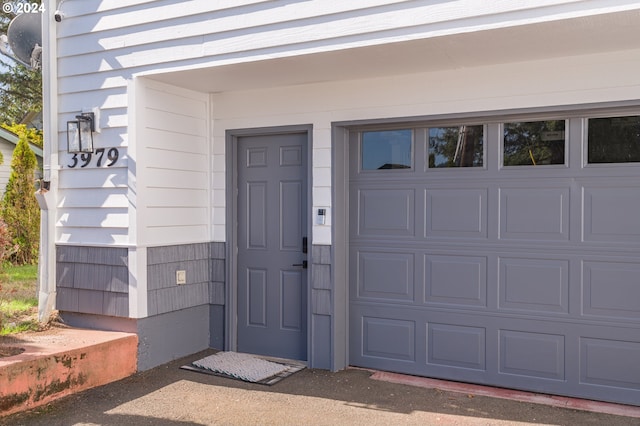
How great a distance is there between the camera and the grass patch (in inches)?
206

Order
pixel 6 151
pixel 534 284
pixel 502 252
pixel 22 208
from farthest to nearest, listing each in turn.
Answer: pixel 6 151 < pixel 22 208 < pixel 502 252 < pixel 534 284

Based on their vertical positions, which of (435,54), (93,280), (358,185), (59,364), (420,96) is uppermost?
(435,54)

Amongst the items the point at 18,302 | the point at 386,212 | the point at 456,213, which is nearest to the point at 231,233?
the point at 386,212

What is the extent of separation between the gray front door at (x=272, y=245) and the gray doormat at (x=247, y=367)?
17 centimetres

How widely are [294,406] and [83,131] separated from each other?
2.85 metres

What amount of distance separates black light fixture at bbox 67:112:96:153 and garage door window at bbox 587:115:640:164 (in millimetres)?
→ 3872

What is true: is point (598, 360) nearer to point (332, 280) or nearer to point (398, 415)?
point (398, 415)

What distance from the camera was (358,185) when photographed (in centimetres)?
509

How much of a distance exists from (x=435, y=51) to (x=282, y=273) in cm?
234

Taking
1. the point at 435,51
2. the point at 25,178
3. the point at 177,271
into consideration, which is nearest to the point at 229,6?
the point at 435,51

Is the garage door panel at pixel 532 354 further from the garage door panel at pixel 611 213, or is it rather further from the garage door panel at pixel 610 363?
the garage door panel at pixel 611 213

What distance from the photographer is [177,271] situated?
526cm

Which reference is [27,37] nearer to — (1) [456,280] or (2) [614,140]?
(1) [456,280]

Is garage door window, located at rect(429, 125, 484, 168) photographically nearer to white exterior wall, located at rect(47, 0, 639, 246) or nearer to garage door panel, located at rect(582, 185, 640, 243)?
white exterior wall, located at rect(47, 0, 639, 246)
